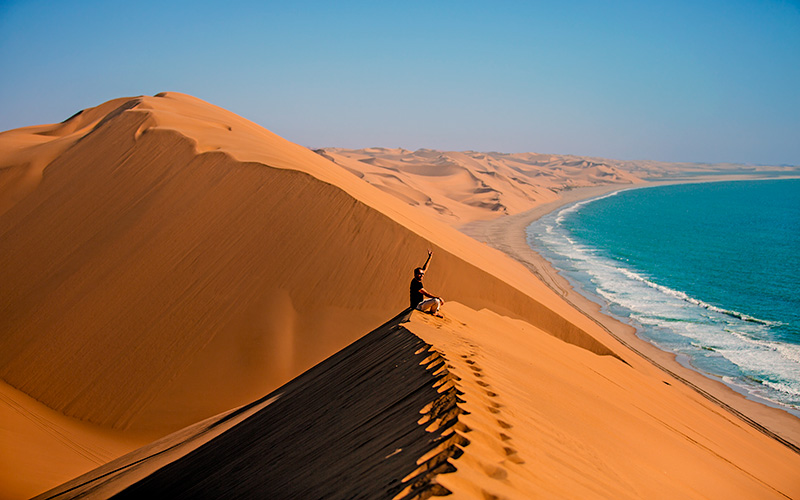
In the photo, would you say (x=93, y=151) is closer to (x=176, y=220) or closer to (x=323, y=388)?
(x=176, y=220)

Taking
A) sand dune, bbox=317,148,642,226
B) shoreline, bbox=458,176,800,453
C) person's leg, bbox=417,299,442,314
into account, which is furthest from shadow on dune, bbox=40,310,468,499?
sand dune, bbox=317,148,642,226

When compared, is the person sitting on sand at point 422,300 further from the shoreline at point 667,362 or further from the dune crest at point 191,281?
the shoreline at point 667,362

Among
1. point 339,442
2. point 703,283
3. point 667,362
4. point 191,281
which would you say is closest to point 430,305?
point 339,442

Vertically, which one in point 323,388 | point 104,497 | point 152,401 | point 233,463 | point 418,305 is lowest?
point 152,401

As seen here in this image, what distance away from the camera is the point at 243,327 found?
10891mm

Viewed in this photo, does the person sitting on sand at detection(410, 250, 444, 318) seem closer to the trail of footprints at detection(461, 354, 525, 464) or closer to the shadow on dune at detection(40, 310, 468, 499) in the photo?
the shadow on dune at detection(40, 310, 468, 499)

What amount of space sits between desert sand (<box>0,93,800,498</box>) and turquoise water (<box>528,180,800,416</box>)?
1.99 m

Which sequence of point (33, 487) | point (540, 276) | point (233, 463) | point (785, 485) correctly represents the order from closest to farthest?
1. point (233, 463)
2. point (33, 487)
3. point (785, 485)
4. point (540, 276)

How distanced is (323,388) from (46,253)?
34.4ft

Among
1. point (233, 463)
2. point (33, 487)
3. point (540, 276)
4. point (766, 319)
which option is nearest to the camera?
point (233, 463)

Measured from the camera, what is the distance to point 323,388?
20.6ft

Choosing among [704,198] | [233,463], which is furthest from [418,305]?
[704,198]

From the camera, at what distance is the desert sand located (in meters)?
5.69

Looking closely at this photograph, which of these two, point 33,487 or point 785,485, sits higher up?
point 785,485
